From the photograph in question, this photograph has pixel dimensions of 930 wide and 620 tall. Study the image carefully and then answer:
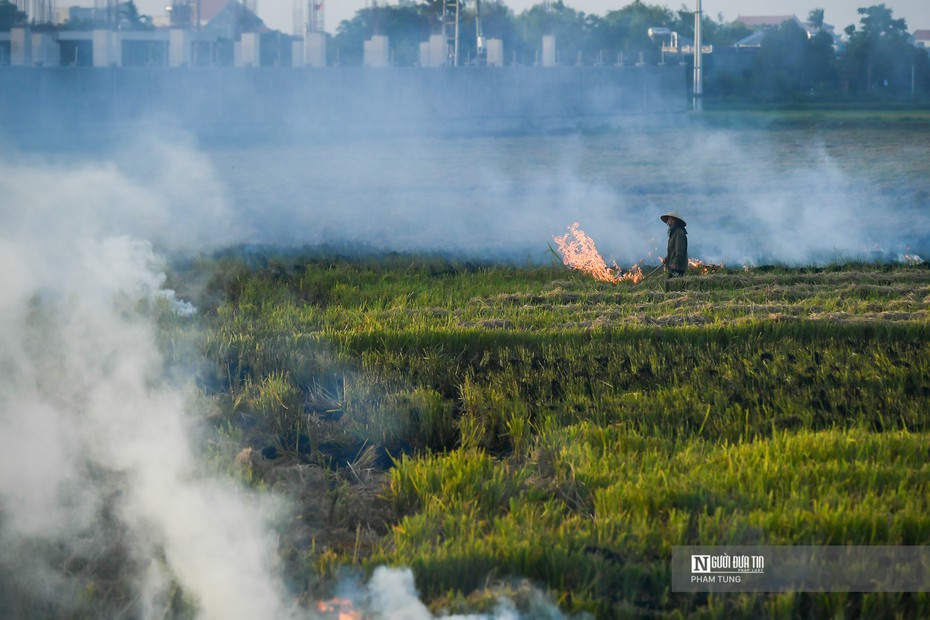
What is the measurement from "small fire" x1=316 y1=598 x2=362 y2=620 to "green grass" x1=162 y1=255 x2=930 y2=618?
154 millimetres

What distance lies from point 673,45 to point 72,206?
22829 mm

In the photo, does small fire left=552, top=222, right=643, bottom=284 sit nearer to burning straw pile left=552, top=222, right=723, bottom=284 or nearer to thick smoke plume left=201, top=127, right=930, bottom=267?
burning straw pile left=552, top=222, right=723, bottom=284

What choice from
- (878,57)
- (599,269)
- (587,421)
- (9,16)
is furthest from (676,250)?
(878,57)

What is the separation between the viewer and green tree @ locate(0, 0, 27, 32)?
83.1 ft

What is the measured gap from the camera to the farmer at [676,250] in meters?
12.0

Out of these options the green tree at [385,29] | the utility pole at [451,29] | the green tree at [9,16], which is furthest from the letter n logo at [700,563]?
the green tree at [385,29]

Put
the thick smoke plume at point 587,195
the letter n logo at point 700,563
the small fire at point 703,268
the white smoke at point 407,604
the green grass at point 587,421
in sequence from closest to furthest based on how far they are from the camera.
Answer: the white smoke at point 407,604 → the letter n logo at point 700,563 → the green grass at point 587,421 → the small fire at point 703,268 → the thick smoke plume at point 587,195

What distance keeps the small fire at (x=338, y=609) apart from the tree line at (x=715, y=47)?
92.3 ft

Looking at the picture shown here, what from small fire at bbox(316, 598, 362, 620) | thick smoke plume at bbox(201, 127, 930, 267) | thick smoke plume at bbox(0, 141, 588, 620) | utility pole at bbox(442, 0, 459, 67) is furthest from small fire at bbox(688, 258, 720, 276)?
utility pole at bbox(442, 0, 459, 67)

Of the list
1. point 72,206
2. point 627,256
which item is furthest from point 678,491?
point 72,206

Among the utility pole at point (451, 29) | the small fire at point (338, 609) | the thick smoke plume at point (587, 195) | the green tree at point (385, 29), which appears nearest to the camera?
the small fire at point (338, 609)

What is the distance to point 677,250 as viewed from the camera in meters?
12.1

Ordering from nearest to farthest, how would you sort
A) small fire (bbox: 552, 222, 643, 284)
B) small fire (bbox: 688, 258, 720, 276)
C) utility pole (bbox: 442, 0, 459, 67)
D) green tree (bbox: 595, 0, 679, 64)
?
small fire (bbox: 552, 222, 643, 284) → small fire (bbox: 688, 258, 720, 276) → utility pole (bbox: 442, 0, 459, 67) → green tree (bbox: 595, 0, 679, 64)

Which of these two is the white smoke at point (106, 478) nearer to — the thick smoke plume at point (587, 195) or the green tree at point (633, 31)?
the thick smoke plume at point (587, 195)
